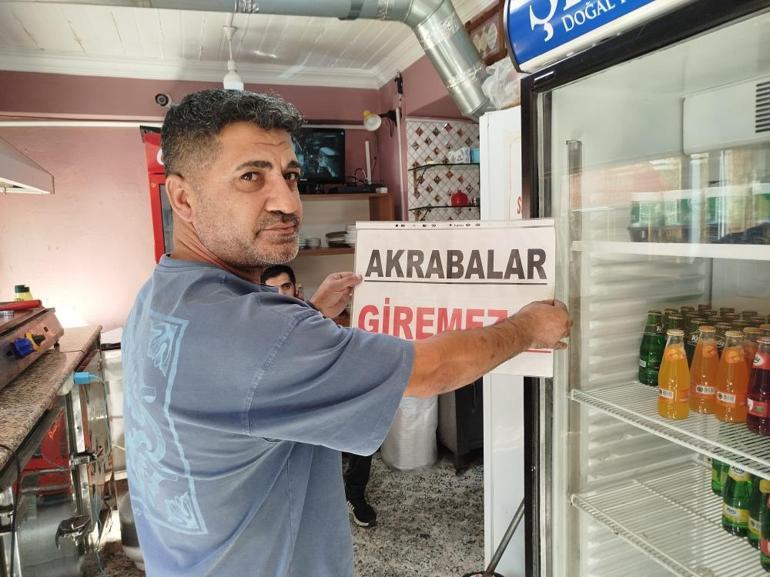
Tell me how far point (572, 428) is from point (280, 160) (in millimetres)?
1000

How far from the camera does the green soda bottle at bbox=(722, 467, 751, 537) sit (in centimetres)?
126

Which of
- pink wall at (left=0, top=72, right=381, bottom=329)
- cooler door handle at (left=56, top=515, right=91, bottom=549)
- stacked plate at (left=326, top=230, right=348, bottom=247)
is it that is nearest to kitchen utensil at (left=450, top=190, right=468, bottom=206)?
stacked plate at (left=326, top=230, right=348, bottom=247)

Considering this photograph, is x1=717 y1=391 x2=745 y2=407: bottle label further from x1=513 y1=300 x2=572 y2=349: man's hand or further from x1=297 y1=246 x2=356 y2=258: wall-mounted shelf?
x1=297 y1=246 x2=356 y2=258: wall-mounted shelf

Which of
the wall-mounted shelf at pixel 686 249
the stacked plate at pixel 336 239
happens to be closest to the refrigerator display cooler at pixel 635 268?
the wall-mounted shelf at pixel 686 249

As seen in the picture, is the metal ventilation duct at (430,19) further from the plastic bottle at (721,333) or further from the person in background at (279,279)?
the plastic bottle at (721,333)

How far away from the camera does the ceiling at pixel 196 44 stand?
114 inches

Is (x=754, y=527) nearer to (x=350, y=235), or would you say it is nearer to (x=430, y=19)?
(x=430, y=19)

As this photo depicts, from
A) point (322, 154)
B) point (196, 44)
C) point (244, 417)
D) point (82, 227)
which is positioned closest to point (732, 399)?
point (244, 417)

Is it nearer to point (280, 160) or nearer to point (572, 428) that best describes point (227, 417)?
point (280, 160)

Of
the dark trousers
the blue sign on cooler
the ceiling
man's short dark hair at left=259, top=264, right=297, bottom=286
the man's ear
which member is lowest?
the dark trousers

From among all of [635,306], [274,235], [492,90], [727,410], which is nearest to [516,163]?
[492,90]

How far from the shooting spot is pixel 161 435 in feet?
3.01

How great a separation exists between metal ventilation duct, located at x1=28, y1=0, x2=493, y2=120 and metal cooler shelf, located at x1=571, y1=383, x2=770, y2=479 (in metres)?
1.78

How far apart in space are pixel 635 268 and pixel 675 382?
34cm
